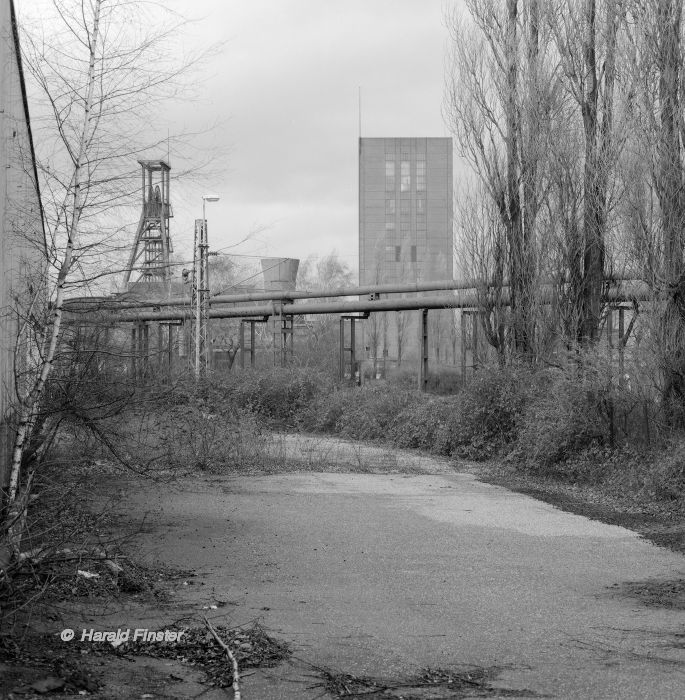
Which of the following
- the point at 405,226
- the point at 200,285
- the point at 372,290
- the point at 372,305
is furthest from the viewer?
the point at 405,226

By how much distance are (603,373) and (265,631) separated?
11.1 meters

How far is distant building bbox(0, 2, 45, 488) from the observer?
849cm

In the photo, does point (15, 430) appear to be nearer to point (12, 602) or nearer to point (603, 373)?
point (12, 602)

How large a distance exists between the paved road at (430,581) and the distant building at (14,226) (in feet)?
7.41

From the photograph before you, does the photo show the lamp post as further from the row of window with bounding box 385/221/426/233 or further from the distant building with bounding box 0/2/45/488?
the row of window with bounding box 385/221/426/233

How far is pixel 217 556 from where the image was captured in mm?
9688

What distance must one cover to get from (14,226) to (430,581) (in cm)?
466

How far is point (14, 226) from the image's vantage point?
8.70 meters

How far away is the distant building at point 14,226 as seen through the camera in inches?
334

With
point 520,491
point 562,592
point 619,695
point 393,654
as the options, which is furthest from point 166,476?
point 619,695

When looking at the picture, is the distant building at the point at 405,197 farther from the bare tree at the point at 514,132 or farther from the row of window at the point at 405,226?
the bare tree at the point at 514,132

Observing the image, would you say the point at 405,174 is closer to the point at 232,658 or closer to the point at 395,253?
the point at 395,253

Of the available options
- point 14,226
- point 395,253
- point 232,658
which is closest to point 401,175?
point 395,253

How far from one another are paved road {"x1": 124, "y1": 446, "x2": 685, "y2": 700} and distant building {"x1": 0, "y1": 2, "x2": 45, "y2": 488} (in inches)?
88.9
